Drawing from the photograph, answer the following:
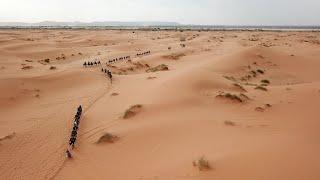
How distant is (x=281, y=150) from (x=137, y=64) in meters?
22.4

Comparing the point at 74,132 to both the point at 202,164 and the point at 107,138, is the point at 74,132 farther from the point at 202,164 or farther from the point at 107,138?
the point at 202,164

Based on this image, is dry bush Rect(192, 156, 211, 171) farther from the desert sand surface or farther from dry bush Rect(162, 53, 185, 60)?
dry bush Rect(162, 53, 185, 60)

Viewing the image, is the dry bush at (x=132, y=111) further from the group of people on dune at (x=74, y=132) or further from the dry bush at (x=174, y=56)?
the dry bush at (x=174, y=56)

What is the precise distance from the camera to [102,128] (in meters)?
12.8

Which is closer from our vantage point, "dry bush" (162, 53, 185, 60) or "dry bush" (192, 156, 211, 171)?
"dry bush" (192, 156, 211, 171)

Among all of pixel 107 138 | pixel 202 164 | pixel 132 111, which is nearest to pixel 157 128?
pixel 107 138

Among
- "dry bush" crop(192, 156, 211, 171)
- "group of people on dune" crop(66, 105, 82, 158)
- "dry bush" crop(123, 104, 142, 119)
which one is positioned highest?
"dry bush" crop(192, 156, 211, 171)

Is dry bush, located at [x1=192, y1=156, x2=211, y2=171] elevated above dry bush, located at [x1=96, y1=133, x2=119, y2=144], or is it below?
above

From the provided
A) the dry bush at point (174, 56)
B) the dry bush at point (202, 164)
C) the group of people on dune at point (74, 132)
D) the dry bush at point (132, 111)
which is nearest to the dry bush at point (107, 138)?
the group of people on dune at point (74, 132)

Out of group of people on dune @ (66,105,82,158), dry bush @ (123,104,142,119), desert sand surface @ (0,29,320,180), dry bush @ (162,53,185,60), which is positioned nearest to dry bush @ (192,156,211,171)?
desert sand surface @ (0,29,320,180)

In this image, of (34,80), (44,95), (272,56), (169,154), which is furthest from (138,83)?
(272,56)

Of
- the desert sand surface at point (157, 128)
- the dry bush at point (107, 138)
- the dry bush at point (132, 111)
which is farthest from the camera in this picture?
the dry bush at point (132, 111)

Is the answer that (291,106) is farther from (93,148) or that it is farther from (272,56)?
(272,56)

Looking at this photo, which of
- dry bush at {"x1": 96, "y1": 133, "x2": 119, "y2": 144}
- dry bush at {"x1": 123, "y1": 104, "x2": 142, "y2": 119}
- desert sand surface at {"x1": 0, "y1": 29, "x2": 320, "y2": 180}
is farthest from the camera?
dry bush at {"x1": 123, "y1": 104, "x2": 142, "y2": 119}
